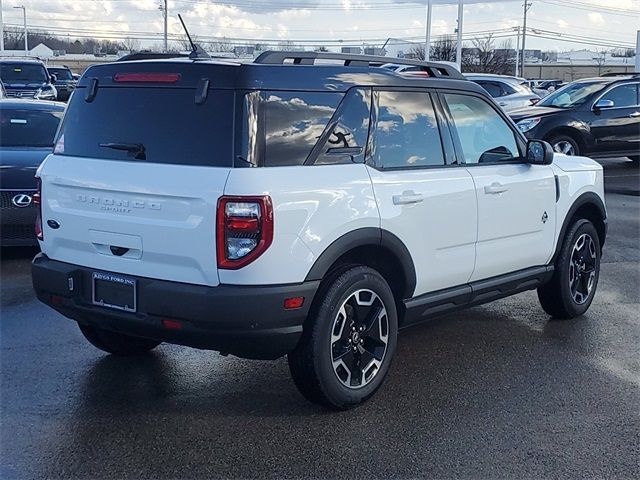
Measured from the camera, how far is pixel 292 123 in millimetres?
4184

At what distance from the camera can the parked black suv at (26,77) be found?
23266 mm

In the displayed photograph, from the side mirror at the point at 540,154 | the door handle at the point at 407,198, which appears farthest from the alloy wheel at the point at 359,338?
the side mirror at the point at 540,154

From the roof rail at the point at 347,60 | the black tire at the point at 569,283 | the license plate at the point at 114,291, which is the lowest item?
the black tire at the point at 569,283

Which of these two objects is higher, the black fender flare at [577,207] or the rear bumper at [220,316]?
the black fender flare at [577,207]

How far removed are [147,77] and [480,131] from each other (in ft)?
7.95

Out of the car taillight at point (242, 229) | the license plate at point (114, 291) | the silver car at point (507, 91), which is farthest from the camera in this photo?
the silver car at point (507, 91)

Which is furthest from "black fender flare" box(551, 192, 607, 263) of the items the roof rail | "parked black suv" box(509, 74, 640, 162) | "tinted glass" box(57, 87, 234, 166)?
"parked black suv" box(509, 74, 640, 162)

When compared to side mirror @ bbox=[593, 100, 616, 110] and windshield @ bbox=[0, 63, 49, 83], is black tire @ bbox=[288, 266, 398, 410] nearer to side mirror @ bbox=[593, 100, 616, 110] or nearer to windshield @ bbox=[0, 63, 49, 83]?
side mirror @ bbox=[593, 100, 616, 110]

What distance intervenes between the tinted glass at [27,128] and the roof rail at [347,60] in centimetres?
530

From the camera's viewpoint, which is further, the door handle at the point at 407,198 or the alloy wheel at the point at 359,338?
the door handle at the point at 407,198

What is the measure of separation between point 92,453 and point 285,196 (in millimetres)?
1621

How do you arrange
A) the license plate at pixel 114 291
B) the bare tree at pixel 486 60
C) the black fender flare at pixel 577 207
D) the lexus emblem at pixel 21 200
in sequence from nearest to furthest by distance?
the license plate at pixel 114 291 → the black fender flare at pixel 577 207 → the lexus emblem at pixel 21 200 → the bare tree at pixel 486 60

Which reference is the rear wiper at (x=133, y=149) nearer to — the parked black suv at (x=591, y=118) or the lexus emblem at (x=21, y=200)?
the lexus emblem at (x=21, y=200)

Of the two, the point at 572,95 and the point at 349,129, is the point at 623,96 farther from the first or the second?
the point at 349,129
